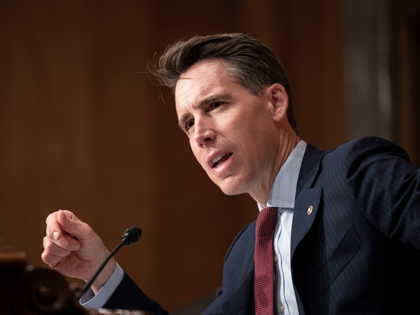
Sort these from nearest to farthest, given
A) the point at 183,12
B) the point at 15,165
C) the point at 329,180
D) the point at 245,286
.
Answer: the point at 329,180 < the point at 245,286 < the point at 15,165 < the point at 183,12

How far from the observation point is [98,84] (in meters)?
4.16

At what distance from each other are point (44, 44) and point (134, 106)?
3.03 ft

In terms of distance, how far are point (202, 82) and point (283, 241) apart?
586mm

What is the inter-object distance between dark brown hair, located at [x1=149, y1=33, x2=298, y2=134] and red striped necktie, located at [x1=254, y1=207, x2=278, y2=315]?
0.42m

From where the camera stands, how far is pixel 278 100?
1.61m

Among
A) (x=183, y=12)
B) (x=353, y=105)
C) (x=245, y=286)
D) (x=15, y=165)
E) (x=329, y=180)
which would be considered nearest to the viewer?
(x=329, y=180)

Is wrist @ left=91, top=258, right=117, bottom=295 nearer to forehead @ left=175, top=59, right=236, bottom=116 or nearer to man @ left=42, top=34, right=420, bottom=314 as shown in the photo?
man @ left=42, top=34, right=420, bottom=314

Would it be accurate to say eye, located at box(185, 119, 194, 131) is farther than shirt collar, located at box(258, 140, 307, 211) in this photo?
Yes

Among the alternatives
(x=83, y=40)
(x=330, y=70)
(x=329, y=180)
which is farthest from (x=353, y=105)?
(x=329, y=180)

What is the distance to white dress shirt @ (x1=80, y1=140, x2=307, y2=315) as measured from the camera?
4.34 feet

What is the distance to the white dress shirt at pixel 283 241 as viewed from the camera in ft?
4.34

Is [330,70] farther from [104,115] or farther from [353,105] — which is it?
[104,115]

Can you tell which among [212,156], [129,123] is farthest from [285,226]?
[129,123]

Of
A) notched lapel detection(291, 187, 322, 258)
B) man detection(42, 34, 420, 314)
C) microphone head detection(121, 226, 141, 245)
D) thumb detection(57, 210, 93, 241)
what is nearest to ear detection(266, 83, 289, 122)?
man detection(42, 34, 420, 314)
